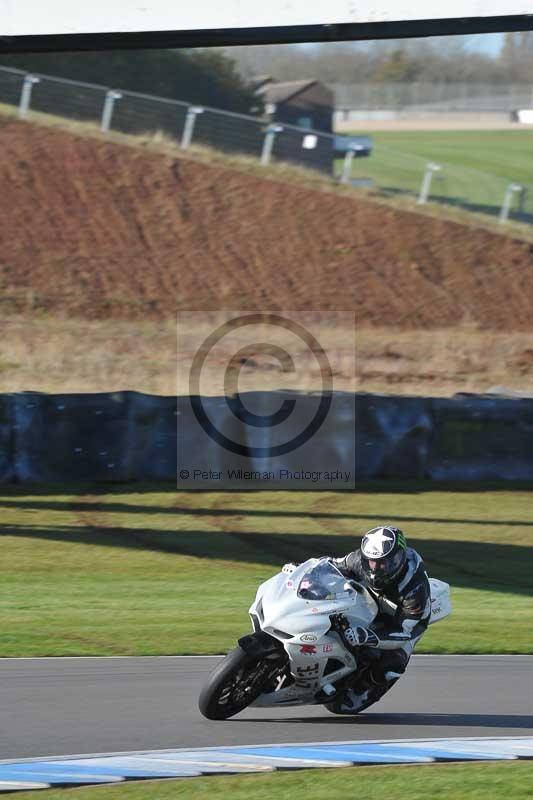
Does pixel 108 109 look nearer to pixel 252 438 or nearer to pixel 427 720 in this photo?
pixel 252 438

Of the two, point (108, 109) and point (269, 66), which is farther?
point (269, 66)

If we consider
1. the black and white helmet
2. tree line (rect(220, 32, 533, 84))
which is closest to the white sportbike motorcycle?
the black and white helmet

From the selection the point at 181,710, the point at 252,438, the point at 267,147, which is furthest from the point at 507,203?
the point at 181,710

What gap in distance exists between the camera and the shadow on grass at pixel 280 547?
1431 cm

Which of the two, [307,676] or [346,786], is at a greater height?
[307,676]

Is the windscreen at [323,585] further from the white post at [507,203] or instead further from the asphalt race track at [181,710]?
the white post at [507,203]

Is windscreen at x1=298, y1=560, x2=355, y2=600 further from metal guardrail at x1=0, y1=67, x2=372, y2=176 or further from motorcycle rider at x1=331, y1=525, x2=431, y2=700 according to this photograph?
metal guardrail at x1=0, y1=67, x2=372, y2=176

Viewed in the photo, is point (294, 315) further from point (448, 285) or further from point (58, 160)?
point (58, 160)

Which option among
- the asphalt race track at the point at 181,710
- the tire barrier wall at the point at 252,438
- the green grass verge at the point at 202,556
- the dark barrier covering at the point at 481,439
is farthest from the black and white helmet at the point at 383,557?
the dark barrier covering at the point at 481,439

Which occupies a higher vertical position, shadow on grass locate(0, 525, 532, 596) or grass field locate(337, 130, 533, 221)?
grass field locate(337, 130, 533, 221)

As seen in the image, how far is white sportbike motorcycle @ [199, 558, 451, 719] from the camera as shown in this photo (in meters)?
7.24

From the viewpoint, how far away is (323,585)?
7453 millimetres

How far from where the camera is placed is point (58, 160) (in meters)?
32.5

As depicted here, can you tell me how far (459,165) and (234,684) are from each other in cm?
4741
